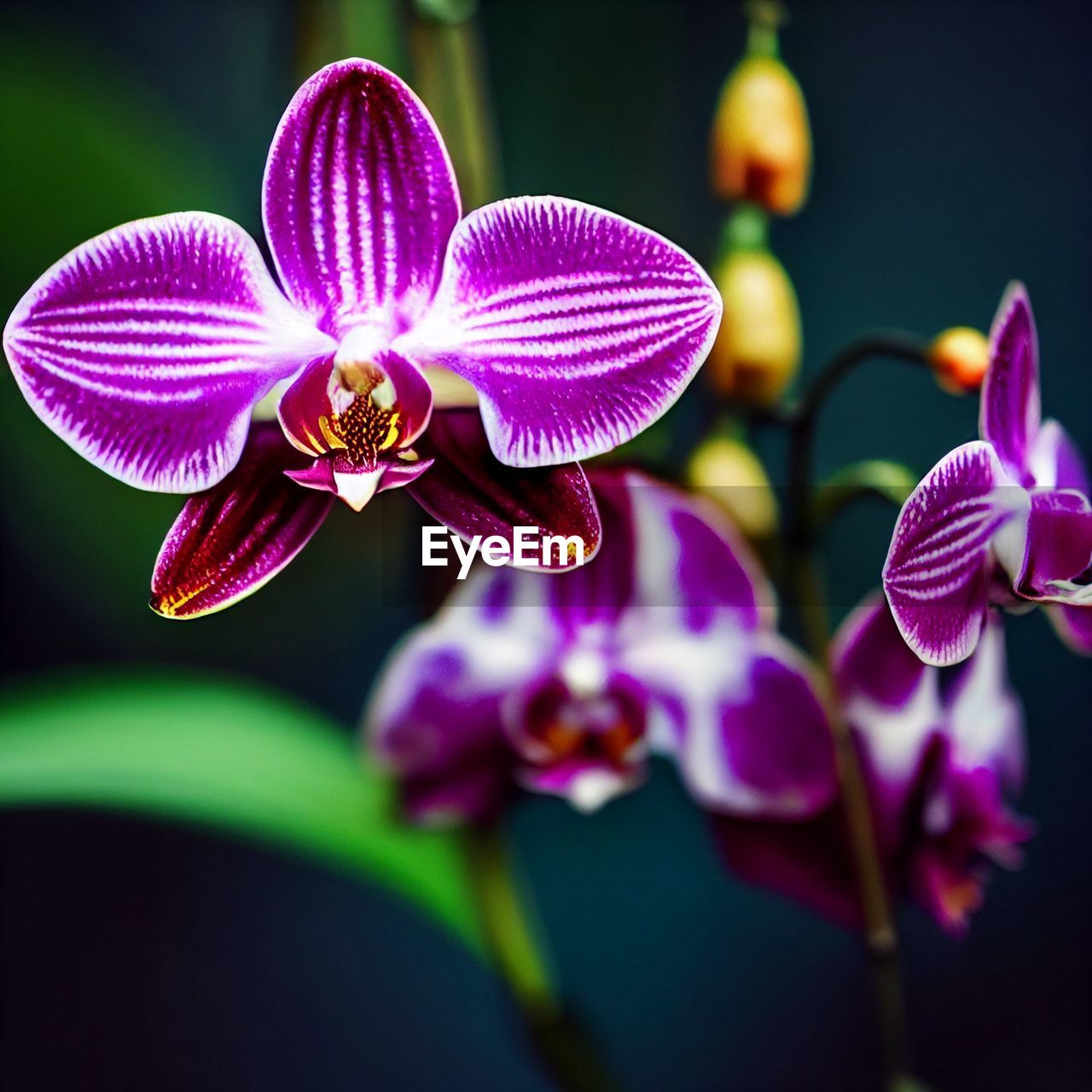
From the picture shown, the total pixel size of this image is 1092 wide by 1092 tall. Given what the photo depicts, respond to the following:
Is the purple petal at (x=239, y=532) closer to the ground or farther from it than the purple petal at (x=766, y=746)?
farther from it

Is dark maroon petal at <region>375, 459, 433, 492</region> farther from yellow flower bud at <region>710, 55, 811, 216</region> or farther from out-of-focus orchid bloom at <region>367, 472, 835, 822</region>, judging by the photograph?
yellow flower bud at <region>710, 55, 811, 216</region>

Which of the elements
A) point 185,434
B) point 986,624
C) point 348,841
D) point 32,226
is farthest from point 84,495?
point 986,624

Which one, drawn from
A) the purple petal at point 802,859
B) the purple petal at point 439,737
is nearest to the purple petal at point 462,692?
the purple petal at point 439,737

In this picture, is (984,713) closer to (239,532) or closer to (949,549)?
(949,549)

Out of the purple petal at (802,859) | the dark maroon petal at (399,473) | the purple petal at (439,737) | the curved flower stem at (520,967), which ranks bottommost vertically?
the curved flower stem at (520,967)

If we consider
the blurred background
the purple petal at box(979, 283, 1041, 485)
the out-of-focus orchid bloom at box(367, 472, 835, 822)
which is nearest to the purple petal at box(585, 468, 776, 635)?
the out-of-focus orchid bloom at box(367, 472, 835, 822)

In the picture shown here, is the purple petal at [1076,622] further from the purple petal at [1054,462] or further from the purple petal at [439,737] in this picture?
the purple petal at [439,737]

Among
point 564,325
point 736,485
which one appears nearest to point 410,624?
point 736,485
